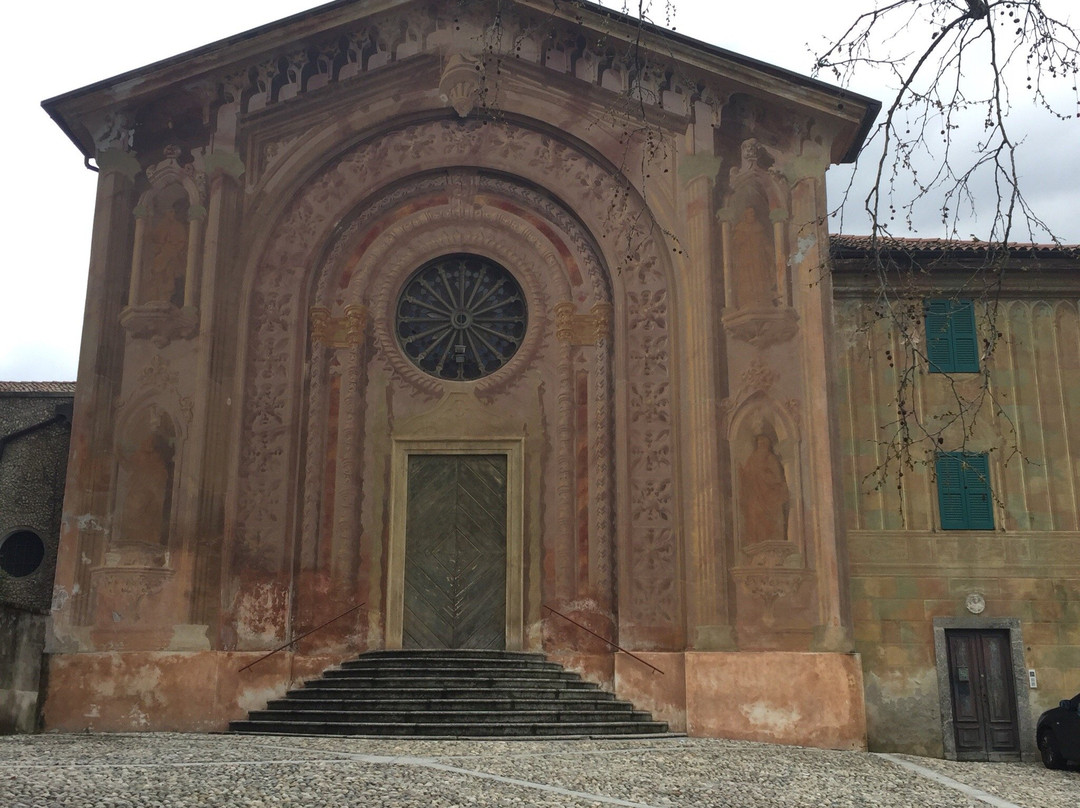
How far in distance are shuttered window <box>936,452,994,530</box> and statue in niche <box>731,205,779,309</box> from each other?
340 centimetres

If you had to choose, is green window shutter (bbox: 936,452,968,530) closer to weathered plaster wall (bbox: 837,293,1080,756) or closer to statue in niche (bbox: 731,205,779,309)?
weathered plaster wall (bbox: 837,293,1080,756)

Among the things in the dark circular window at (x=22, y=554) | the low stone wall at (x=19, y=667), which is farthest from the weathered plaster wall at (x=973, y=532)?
the dark circular window at (x=22, y=554)

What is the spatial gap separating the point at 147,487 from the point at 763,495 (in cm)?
796

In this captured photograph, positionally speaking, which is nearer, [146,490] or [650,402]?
[146,490]

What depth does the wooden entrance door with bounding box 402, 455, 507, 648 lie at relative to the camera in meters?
15.5

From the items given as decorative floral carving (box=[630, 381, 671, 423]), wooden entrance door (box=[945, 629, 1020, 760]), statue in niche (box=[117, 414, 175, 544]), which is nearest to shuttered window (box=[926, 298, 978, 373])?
wooden entrance door (box=[945, 629, 1020, 760])

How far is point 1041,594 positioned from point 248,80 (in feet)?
42.9

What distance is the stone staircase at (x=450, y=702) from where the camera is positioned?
13.3 meters

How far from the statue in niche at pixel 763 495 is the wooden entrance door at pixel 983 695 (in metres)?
3.14

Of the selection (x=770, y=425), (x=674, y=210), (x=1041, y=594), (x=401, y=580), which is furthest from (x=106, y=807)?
(x=1041, y=594)

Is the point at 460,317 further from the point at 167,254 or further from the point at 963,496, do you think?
the point at 963,496

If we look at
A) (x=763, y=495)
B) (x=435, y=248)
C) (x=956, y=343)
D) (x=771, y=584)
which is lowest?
(x=771, y=584)

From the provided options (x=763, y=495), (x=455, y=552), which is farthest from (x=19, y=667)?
(x=763, y=495)

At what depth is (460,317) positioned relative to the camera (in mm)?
16734
